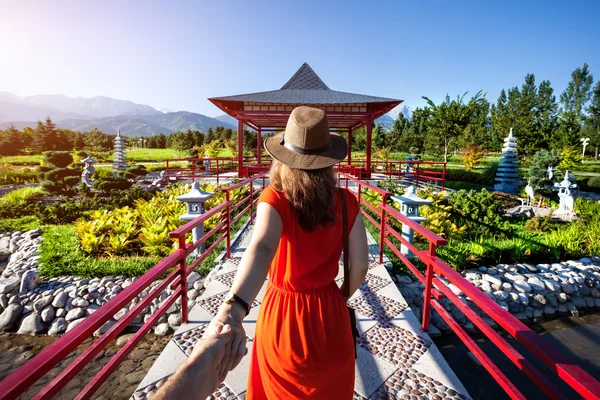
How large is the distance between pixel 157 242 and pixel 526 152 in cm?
3376

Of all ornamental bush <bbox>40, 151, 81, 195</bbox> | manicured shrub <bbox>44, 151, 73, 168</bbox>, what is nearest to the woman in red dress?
ornamental bush <bbox>40, 151, 81, 195</bbox>

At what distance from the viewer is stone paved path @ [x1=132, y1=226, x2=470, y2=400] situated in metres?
2.25

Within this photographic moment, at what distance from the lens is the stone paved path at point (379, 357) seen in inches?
88.7

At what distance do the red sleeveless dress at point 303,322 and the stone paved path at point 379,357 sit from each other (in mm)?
851

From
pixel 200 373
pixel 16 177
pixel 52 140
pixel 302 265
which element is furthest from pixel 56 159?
pixel 52 140

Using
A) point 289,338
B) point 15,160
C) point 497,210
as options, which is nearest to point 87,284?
point 289,338

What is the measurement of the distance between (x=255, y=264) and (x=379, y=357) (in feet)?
6.81

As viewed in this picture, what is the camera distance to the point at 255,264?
1.07 m

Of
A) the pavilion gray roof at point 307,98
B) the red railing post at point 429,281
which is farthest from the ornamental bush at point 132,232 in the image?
Result: the red railing post at point 429,281

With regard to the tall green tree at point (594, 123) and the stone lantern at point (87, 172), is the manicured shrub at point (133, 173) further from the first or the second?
the tall green tree at point (594, 123)

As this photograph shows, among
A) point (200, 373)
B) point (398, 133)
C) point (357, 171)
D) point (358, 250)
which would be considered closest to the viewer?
point (200, 373)

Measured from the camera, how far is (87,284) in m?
5.22

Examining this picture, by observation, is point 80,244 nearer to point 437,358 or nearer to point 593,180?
point 437,358

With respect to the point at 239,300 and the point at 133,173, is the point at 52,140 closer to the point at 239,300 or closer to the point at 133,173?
the point at 133,173
